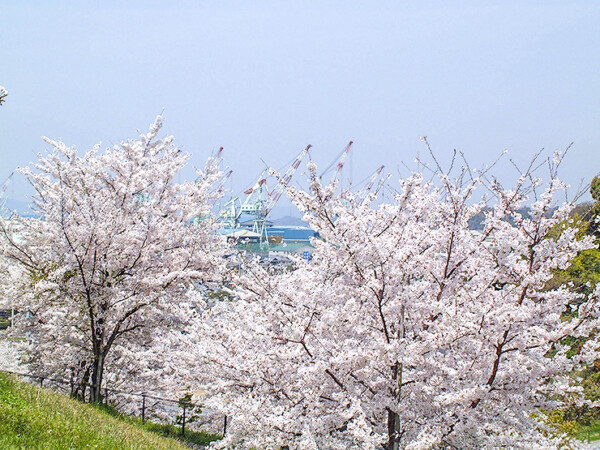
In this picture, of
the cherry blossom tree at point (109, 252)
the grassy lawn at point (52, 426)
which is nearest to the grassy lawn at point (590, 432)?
the cherry blossom tree at point (109, 252)

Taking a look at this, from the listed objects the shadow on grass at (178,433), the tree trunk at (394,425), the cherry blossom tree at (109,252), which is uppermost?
the cherry blossom tree at (109,252)

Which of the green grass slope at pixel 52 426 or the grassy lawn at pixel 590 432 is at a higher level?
the grassy lawn at pixel 590 432

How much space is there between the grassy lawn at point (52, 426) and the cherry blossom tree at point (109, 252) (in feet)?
8.88

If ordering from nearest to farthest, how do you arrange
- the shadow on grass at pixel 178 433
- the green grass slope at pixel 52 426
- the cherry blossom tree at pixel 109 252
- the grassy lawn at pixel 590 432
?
1. the green grass slope at pixel 52 426
2. the cherry blossom tree at pixel 109 252
3. the shadow on grass at pixel 178 433
4. the grassy lawn at pixel 590 432

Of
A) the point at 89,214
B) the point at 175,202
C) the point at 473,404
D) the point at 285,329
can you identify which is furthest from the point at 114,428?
the point at 175,202

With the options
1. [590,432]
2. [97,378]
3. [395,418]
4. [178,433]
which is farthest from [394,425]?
[590,432]

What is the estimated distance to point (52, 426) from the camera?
716cm

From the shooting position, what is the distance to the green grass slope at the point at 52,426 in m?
6.57

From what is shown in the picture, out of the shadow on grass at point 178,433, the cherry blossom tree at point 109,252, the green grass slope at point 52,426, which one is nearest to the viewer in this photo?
the green grass slope at point 52,426

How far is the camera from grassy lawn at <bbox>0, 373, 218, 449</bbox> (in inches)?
259

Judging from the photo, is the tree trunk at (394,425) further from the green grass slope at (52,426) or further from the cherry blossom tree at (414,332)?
the green grass slope at (52,426)

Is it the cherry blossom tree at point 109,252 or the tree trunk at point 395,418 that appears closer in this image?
A: the tree trunk at point 395,418

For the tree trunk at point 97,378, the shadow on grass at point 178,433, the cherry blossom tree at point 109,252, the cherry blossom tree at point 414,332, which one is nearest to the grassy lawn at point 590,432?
the cherry blossom tree at point 414,332

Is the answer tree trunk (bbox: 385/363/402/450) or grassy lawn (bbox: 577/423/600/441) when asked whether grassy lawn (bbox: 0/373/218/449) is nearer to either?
tree trunk (bbox: 385/363/402/450)
